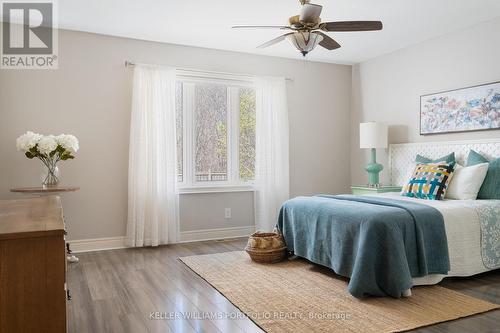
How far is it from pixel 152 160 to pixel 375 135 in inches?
108

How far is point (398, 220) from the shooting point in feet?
9.58

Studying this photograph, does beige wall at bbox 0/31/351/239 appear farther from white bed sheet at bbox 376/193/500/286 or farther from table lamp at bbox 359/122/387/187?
white bed sheet at bbox 376/193/500/286

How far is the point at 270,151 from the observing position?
531cm

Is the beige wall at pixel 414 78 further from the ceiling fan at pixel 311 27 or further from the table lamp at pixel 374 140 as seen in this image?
the ceiling fan at pixel 311 27

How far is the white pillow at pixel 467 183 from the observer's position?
3779 mm

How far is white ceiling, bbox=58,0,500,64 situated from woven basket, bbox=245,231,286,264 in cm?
220

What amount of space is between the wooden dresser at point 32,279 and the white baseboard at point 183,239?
3242 millimetres

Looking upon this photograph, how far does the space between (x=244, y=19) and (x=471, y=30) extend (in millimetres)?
2430

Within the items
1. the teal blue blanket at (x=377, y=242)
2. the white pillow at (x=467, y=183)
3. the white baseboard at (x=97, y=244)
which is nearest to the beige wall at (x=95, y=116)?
the white baseboard at (x=97, y=244)

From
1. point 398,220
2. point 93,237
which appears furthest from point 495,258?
point 93,237

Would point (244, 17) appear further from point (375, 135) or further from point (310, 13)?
point (375, 135)

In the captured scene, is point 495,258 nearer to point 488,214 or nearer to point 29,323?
point 488,214

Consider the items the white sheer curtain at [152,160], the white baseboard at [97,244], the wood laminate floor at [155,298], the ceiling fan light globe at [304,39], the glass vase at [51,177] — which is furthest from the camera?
the white sheer curtain at [152,160]

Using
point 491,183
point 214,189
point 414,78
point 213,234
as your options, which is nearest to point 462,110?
point 414,78
